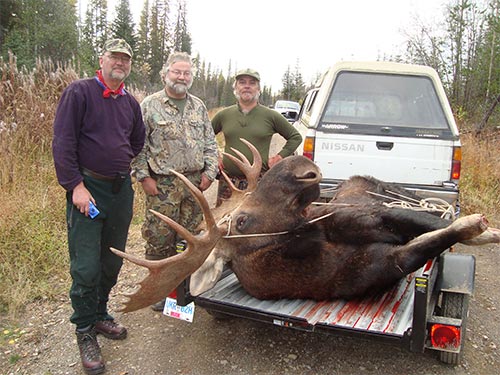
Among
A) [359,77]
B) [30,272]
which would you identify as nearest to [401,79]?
[359,77]

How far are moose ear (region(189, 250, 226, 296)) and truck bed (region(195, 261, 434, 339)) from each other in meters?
0.31

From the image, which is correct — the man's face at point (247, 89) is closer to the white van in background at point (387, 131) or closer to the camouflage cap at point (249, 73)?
the camouflage cap at point (249, 73)

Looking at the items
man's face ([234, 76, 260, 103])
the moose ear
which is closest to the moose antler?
the moose ear

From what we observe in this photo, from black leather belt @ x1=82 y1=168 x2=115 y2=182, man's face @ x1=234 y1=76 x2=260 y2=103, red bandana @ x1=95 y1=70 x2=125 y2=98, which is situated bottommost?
black leather belt @ x1=82 y1=168 x2=115 y2=182

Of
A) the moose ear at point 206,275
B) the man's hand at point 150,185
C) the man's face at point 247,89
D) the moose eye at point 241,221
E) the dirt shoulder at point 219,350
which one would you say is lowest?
the dirt shoulder at point 219,350

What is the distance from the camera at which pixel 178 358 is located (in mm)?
3576

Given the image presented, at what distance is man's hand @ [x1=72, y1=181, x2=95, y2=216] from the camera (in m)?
3.27

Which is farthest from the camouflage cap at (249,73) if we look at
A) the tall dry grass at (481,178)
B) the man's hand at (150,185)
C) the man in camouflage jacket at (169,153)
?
the tall dry grass at (481,178)

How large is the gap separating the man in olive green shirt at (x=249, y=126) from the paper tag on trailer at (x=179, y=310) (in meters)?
1.73

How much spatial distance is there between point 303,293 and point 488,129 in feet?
33.4

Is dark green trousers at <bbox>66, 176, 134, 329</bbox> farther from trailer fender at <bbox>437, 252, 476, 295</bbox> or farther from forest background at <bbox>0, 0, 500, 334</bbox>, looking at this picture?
trailer fender at <bbox>437, 252, 476, 295</bbox>

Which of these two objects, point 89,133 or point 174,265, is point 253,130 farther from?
point 174,265

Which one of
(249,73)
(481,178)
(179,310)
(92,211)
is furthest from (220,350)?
(481,178)

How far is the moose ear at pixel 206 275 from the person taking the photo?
3.15 metres
